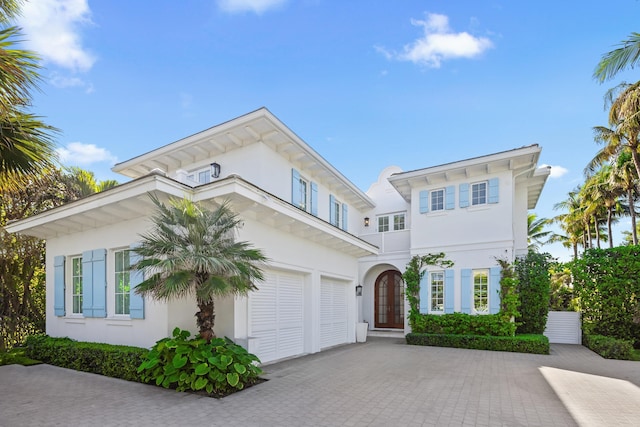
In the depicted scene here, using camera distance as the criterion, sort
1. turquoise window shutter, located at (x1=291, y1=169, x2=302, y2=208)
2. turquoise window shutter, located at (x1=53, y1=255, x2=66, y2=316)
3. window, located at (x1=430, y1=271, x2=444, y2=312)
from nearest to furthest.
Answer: turquoise window shutter, located at (x1=53, y1=255, x2=66, y2=316)
turquoise window shutter, located at (x1=291, y1=169, x2=302, y2=208)
window, located at (x1=430, y1=271, x2=444, y2=312)

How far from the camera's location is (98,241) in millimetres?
9156

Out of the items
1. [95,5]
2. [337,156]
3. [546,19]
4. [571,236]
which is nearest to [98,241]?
[95,5]

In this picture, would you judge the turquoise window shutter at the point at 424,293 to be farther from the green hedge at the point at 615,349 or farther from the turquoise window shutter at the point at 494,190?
the green hedge at the point at 615,349

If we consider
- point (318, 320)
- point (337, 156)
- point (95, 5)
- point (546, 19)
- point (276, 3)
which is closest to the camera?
point (95, 5)

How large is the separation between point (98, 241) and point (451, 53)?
35.9 feet

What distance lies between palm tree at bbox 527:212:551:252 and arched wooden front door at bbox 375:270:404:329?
14952mm

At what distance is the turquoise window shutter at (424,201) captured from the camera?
14.8m

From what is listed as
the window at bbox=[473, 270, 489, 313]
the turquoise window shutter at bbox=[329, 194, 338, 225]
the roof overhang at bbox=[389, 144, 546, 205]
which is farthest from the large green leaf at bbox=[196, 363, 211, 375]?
the roof overhang at bbox=[389, 144, 546, 205]

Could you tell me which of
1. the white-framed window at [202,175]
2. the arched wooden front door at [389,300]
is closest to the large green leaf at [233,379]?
the white-framed window at [202,175]

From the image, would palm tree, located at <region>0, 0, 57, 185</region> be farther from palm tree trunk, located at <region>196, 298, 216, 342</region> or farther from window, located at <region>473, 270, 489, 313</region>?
window, located at <region>473, 270, 489, 313</region>

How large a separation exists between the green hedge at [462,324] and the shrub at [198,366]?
8711 millimetres

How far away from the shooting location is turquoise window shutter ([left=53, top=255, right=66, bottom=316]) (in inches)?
385

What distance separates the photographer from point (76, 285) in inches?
387

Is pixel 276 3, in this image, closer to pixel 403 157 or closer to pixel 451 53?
pixel 451 53
